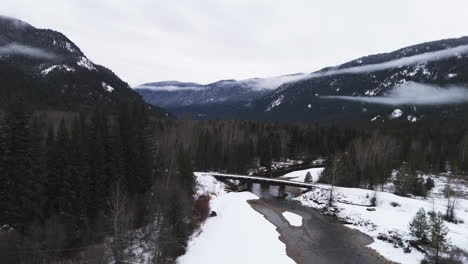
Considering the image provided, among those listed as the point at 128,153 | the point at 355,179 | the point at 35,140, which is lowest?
the point at 355,179

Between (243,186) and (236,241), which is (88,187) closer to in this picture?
(236,241)

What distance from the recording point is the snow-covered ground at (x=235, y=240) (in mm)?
32656

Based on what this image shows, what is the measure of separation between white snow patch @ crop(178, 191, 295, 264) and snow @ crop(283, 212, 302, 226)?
3.90m

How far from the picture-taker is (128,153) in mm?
47281

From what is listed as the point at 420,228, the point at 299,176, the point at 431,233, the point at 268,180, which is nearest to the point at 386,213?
the point at 420,228

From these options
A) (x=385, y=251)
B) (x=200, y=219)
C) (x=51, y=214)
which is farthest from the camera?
(x=200, y=219)

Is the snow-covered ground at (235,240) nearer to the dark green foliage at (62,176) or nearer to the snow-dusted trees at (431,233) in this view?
the dark green foliage at (62,176)

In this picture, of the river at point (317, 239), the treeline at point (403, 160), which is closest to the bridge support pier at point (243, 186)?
the river at point (317, 239)

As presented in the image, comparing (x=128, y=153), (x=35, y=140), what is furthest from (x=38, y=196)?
(x=128, y=153)

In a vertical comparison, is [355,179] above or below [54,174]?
below

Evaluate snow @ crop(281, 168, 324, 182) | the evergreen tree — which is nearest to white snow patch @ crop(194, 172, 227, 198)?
snow @ crop(281, 168, 324, 182)

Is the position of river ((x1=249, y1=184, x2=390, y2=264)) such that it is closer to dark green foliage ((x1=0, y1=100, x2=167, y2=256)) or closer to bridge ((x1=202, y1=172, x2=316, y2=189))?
bridge ((x1=202, y1=172, x2=316, y2=189))

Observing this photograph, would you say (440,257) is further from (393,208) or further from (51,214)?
(51,214)

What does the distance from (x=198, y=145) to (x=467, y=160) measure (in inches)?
3095
